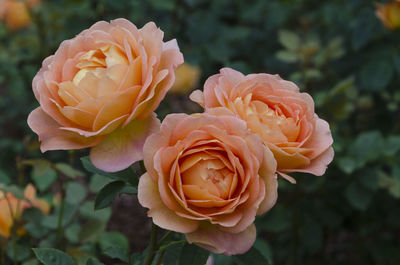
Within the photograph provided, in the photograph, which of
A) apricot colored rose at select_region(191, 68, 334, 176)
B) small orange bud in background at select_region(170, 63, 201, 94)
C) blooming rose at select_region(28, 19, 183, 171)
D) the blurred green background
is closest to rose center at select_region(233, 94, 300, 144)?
apricot colored rose at select_region(191, 68, 334, 176)

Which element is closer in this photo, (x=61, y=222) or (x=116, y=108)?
(x=116, y=108)

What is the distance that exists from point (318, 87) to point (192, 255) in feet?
5.17

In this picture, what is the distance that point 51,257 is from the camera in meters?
0.80

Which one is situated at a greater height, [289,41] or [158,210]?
[158,210]

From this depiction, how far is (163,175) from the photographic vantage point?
673 mm

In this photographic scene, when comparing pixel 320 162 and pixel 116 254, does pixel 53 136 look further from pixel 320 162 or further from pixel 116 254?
pixel 320 162

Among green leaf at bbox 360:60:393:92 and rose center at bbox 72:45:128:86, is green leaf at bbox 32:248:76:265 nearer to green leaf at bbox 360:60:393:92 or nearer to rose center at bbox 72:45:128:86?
rose center at bbox 72:45:128:86

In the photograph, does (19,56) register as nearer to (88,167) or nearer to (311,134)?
(88,167)

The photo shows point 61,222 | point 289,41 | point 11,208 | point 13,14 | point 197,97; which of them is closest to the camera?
point 197,97

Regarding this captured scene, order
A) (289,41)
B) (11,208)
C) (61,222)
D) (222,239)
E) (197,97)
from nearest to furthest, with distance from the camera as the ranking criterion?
(222,239) → (197,97) → (11,208) → (61,222) → (289,41)

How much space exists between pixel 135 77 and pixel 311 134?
0.26 m

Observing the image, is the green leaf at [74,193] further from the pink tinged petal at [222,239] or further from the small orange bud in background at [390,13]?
the small orange bud in background at [390,13]

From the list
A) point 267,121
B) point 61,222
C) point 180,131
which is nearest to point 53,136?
point 180,131

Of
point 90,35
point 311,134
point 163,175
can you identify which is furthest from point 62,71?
point 311,134
